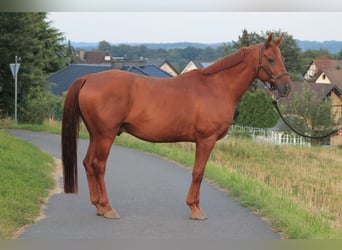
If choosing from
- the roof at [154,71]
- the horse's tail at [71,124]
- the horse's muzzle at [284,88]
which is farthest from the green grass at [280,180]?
the horse's tail at [71,124]

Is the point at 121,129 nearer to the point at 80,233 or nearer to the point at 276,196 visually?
A: the point at 80,233

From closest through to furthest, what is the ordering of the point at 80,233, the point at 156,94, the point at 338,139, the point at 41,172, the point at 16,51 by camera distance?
the point at 80,233, the point at 156,94, the point at 41,172, the point at 16,51, the point at 338,139

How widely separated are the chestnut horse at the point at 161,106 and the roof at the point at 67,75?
5.11m

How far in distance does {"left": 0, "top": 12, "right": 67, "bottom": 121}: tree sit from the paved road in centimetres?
625

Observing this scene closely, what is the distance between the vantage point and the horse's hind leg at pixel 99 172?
19.5 feet

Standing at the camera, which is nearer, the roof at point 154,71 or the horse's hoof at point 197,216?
the horse's hoof at point 197,216

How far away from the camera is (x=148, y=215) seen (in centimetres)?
630

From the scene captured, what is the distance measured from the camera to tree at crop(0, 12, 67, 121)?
14.1 metres

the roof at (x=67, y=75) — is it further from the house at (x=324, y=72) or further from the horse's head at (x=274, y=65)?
the house at (x=324, y=72)

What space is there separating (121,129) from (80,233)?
1.17m

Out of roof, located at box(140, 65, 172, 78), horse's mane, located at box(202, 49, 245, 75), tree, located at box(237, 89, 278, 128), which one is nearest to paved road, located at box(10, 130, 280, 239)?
horse's mane, located at box(202, 49, 245, 75)

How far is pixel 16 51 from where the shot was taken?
47.9ft

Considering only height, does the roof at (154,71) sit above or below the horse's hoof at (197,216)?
above

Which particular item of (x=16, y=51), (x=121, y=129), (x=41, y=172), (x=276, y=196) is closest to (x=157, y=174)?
(x=41, y=172)
